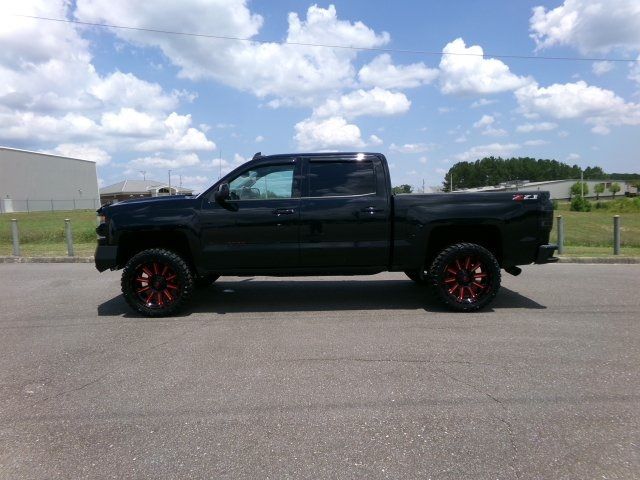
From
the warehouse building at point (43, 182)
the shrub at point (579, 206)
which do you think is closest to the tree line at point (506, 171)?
the shrub at point (579, 206)

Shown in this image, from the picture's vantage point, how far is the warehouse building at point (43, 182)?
61188 millimetres

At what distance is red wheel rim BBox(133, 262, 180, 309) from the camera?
6188 millimetres

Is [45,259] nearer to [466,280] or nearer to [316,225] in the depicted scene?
[316,225]

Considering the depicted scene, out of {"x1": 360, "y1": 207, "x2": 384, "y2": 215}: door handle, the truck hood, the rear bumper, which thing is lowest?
the rear bumper

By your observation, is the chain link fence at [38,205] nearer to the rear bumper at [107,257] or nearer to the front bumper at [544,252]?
the rear bumper at [107,257]

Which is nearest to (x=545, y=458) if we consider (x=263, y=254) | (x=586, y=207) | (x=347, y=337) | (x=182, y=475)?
(x=182, y=475)

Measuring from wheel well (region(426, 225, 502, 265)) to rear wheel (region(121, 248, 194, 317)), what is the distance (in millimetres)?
3103

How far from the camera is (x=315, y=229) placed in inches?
240

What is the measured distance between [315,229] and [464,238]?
1.99 m

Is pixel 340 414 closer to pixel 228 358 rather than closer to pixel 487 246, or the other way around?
pixel 228 358

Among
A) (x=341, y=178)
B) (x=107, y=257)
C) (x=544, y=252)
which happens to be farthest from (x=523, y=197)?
(x=107, y=257)

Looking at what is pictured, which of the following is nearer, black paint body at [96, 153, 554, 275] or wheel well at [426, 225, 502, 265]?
black paint body at [96, 153, 554, 275]

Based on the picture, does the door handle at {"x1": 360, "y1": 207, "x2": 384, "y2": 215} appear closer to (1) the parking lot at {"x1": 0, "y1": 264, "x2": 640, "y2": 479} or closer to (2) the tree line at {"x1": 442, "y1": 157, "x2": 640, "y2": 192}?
(1) the parking lot at {"x1": 0, "y1": 264, "x2": 640, "y2": 479}

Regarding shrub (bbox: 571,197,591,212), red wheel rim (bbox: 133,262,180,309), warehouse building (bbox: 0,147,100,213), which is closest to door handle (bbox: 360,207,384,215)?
red wheel rim (bbox: 133,262,180,309)
